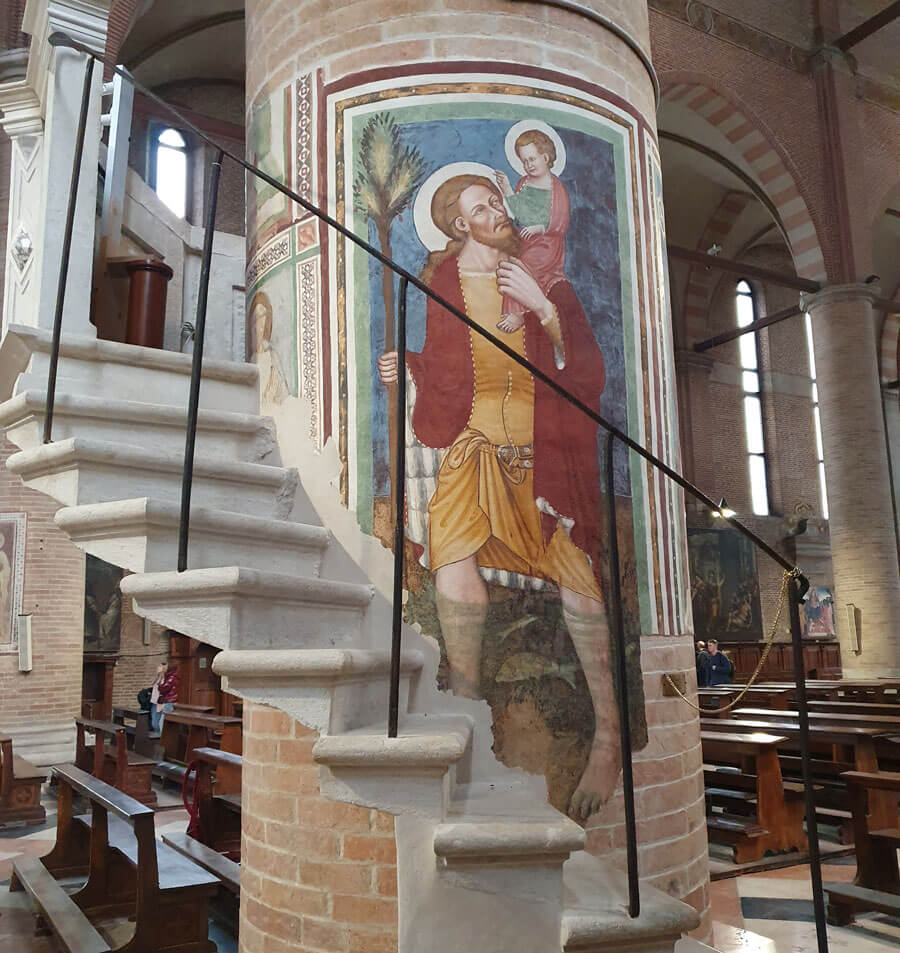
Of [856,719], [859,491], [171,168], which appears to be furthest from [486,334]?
[171,168]

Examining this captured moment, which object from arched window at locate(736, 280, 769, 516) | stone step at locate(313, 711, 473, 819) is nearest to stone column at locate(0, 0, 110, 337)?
stone step at locate(313, 711, 473, 819)

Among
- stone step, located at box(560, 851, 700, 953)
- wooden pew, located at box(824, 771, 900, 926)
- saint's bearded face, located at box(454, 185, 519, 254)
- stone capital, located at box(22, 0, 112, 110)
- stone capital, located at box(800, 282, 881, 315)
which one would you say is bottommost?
wooden pew, located at box(824, 771, 900, 926)

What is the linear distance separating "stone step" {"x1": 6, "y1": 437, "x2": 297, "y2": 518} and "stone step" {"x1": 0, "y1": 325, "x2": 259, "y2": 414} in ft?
1.02

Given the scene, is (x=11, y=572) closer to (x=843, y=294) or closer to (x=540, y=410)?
(x=540, y=410)

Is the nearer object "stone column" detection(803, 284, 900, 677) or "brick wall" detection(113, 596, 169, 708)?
"stone column" detection(803, 284, 900, 677)

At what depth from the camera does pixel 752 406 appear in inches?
744

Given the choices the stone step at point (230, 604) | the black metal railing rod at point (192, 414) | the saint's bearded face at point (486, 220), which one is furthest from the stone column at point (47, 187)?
the stone step at point (230, 604)

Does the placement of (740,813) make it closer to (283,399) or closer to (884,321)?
(283,399)

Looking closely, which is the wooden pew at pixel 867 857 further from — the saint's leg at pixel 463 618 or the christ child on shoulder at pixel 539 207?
the christ child on shoulder at pixel 539 207

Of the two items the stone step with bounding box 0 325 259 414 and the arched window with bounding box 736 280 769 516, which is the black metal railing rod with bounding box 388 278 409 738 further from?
the arched window with bounding box 736 280 769 516

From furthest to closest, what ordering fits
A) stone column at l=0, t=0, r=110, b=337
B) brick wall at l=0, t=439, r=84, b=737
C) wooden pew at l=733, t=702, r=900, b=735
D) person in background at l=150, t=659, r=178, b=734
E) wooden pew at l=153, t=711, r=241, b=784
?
person in background at l=150, t=659, r=178, b=734, brick wall at l=0, t=439, r=84, b=737, wooden pew at l=153, t=711, r=241, b=784, wooden pew at l=733, t=702, r=900, b=735, stone column at l=0, t=0, r=110, b=337

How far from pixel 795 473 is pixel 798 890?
15261 mm

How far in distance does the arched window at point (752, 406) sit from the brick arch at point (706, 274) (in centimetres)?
93

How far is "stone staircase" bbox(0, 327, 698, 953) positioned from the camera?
2.04m
